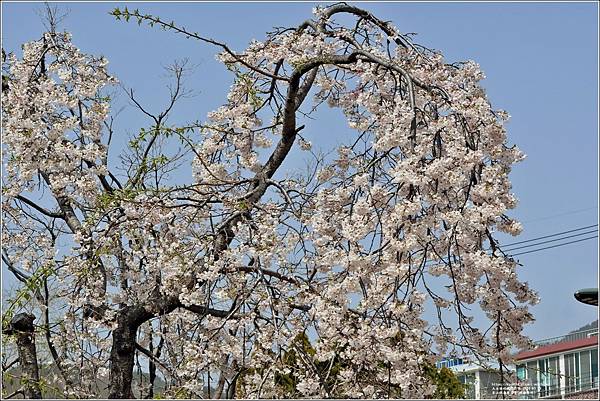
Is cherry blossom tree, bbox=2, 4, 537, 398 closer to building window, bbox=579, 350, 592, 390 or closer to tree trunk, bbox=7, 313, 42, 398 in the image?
tree trunk, bbox=7, 313, 42, 398

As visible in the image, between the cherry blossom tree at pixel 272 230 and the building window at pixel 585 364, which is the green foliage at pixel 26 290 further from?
the building window at pixel 585 364

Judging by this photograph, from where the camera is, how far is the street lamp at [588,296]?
383cm

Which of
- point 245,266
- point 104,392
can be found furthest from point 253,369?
point 104,392

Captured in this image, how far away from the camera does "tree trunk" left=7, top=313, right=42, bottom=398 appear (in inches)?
189

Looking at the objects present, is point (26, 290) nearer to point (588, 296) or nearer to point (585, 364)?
point (588, 296)

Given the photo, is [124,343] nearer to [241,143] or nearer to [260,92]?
[241,143]

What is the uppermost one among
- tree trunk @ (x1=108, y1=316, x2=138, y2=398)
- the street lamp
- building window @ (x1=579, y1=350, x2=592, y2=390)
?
building window @ (x1=579, y1=350, x2=592, y2=390)

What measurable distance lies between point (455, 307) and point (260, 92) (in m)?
1.80

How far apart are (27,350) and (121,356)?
1.90 feet

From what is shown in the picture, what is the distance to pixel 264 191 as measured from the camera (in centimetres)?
469

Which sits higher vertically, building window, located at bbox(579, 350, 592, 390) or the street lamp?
building window, located at bbox(579, 350, 592, 390)

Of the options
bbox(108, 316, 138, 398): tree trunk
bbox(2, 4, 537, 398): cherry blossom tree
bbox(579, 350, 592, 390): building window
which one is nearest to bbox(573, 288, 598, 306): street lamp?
bbox(2, 4, 537, 398): cherry blossom tree

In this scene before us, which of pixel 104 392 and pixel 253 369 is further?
pixel 104 392

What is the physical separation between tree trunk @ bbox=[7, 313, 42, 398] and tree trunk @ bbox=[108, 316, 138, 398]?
0.42 metres
